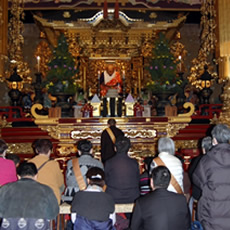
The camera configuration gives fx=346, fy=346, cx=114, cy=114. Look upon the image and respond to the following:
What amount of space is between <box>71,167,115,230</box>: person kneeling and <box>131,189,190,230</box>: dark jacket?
1.08 ft

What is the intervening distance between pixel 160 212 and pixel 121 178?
3.63ft

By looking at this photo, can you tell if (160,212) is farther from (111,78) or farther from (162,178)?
(111,78)

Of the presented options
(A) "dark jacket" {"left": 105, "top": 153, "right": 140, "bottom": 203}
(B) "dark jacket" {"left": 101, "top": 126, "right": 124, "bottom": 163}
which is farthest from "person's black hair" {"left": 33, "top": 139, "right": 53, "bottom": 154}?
(B) "dark jacket" {"left": 101, "top": 126, "right": 124, "bottom": 163}

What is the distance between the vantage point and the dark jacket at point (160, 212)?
2441mm

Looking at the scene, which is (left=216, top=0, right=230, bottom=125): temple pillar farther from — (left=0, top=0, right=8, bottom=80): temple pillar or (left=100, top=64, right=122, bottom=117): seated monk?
(left=0, top=0, right=8, bottom=80): temple pillar

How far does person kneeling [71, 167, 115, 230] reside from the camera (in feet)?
9.00

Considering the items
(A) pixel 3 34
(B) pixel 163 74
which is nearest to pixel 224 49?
(B) pixel 163 74

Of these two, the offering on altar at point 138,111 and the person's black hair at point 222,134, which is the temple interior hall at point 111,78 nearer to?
the offering on altar at point 138,111

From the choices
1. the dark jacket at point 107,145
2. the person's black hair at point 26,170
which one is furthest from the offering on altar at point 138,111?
the person's black hair at point 26,170

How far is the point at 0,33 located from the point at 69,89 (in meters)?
2.20

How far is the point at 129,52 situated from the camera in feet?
41.7

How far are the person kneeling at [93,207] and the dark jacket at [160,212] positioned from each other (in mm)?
329

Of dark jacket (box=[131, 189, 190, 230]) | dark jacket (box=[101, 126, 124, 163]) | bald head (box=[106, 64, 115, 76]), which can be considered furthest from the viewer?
bald head (box=[106, 64, 115, 76])

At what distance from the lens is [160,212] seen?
2.44 m
